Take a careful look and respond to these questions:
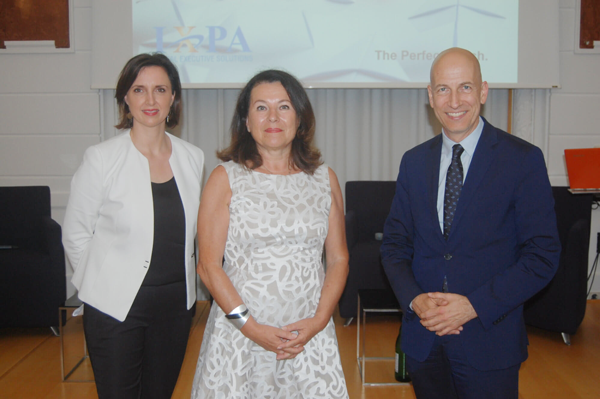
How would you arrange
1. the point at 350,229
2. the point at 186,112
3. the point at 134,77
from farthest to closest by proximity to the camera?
the point at 186,112 < the point at 350,229 < the point at 134,77

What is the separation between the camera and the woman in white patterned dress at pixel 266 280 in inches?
60.8

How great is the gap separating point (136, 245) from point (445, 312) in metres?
1.04

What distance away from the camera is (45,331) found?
3.64m

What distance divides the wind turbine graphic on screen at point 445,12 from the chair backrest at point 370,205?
135 centimetres

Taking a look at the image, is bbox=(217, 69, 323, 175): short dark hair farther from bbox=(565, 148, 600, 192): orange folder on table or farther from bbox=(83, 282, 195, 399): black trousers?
bbox=(565, 148, 600, 192): orange folder on table

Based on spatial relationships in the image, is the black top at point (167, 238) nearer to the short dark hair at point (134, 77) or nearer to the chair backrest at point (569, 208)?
the short dark hair at point (134, 77)

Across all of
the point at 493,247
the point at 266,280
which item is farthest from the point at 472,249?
the point at 266,280

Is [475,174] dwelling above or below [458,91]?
below

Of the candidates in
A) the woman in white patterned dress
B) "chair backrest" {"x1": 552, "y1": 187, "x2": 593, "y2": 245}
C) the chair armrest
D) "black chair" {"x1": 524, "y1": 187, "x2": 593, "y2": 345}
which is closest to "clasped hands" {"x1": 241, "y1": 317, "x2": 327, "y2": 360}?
the woman in white patterned dress

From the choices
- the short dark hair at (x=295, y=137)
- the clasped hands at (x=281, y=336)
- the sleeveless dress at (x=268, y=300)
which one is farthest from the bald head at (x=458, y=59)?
the clasped hands at (x=281, y=336)

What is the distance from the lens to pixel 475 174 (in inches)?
58.0

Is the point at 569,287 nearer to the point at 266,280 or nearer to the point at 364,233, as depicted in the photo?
the point at 364,233

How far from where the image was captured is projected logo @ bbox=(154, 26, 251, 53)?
13.1ft

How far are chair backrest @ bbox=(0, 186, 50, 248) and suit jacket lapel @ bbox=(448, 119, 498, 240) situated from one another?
3417 millimetres
